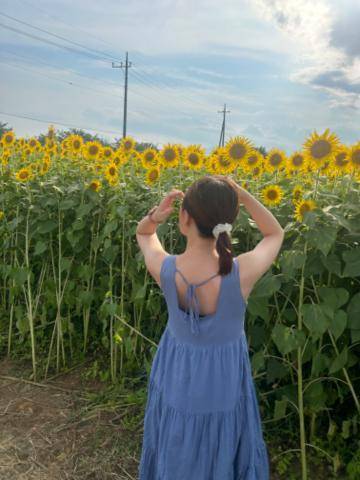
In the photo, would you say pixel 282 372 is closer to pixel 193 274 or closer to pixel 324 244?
pixel 324 244

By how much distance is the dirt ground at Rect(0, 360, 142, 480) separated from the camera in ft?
8.79

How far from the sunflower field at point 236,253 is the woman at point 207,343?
38 cm

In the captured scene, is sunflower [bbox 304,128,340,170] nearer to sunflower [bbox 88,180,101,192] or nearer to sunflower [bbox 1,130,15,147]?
sunflower [bbox 88,180,101,192]

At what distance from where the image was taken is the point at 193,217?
1639mm

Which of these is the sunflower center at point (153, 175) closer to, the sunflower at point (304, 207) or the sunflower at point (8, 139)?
the sunflower at point (304, 207)

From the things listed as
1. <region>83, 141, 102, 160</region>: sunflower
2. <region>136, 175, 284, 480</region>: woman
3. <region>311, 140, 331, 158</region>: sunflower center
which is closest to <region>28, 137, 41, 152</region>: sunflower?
<region>83, 141, 102, 160</region>: sunflower

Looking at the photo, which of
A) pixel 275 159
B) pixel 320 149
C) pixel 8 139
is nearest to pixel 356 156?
pixel 320 149

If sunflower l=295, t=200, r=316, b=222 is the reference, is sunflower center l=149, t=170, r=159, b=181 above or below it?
above

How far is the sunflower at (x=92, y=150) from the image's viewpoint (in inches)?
155

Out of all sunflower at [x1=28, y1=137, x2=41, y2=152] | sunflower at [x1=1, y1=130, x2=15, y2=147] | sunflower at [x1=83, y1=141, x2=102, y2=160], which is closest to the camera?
sunflower at [x1=83, y1=141, x2=102, y2=160]

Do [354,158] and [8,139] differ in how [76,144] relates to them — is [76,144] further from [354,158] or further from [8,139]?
[354,158]

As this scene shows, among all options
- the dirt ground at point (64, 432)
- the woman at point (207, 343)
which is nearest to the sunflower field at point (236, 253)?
the dirt ground at point (64, 432)

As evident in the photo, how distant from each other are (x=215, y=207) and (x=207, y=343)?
1.77 feet

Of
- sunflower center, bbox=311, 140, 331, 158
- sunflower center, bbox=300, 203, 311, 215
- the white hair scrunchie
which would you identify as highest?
sunflower center, bbox=311, 140, 331, 158
